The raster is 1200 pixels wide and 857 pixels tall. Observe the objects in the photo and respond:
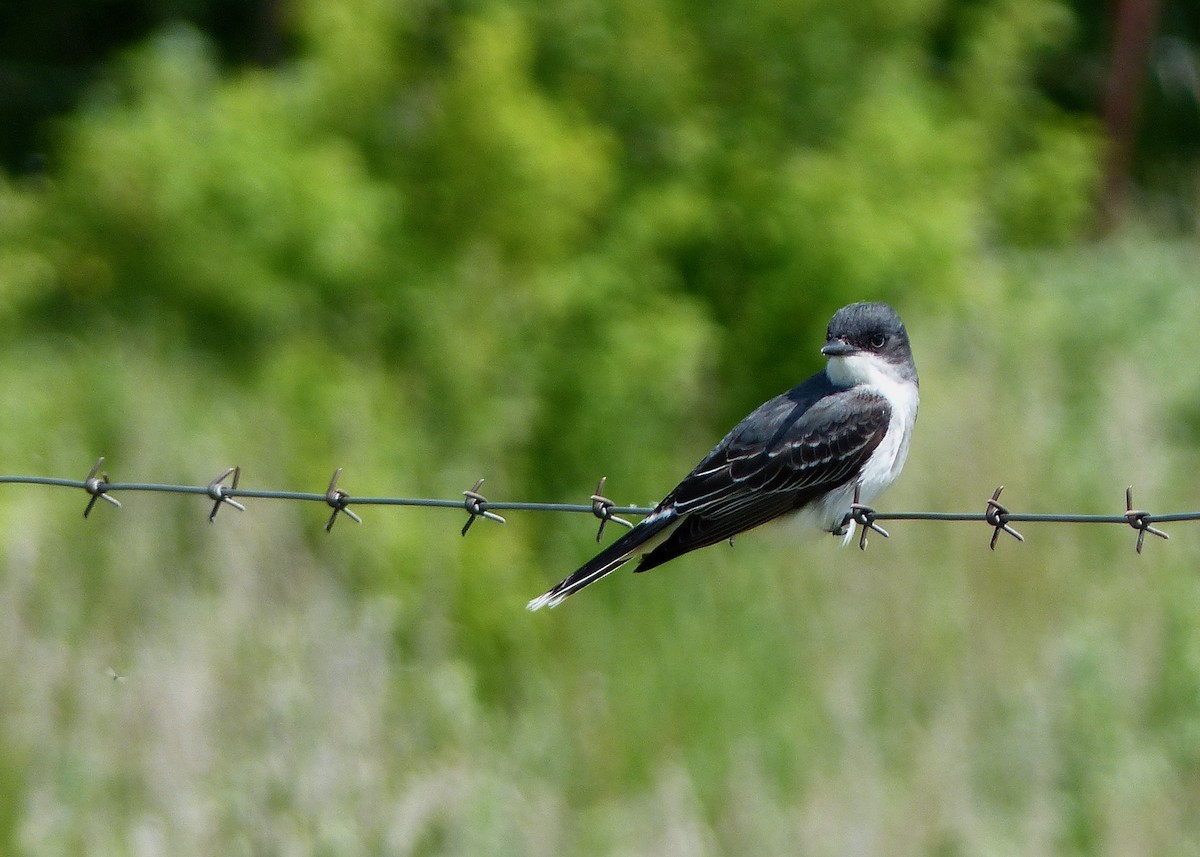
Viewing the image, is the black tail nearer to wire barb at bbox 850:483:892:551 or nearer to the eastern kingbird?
the eastern kingbird

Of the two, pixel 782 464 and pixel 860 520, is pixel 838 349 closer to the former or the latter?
pixel 782 464

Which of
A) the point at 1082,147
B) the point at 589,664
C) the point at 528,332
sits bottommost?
the point at 589,664

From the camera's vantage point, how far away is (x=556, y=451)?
27.5 ft

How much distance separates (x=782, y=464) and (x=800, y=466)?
55 millimetres

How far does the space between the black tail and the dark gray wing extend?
0.21 ft

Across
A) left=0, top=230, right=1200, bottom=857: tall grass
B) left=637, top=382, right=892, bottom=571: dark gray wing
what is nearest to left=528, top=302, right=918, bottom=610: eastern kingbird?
left=637, top=382, right=892, bottom=571: dark gray wing

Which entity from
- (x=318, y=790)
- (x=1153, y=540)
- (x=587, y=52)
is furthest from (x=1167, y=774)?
(x=587, y=52)

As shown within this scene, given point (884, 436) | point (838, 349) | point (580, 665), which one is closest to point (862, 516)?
point (884, 436)

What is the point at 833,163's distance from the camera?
30.6ft

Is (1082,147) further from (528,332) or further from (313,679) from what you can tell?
(313,679)

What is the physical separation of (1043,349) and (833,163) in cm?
165

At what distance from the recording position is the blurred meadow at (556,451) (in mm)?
5562

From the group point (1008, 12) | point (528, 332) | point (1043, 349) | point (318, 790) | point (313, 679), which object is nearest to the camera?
point (318, 790)

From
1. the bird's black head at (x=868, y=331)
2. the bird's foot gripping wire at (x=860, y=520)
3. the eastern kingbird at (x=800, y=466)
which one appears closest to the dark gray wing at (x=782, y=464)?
the eastern kingbird at (x=800, y=466)
